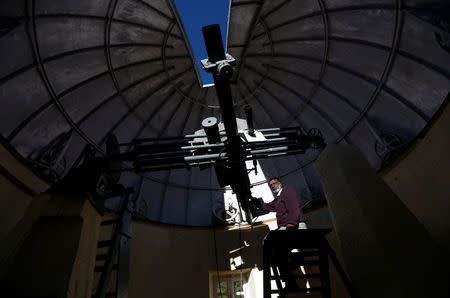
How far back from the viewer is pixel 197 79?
34.0 ft

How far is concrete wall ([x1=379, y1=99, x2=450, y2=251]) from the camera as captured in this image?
16.6 ft

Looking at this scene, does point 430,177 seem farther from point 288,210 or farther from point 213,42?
point 213,42

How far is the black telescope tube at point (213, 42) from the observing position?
362cm

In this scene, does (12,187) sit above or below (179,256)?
above

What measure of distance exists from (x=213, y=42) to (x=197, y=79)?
6.73m

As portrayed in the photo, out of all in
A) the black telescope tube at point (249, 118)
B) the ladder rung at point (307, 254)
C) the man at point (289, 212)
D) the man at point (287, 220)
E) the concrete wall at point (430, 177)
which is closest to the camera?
the ladder rung at point (307, 254)

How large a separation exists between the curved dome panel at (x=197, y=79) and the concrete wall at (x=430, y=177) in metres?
0.74

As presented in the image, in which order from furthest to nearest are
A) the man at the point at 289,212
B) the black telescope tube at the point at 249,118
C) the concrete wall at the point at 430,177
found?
1. the black telescope tube at the point at 249,118
2. the concrete wall at the point at 430,177
3. the man at the point at 289,212

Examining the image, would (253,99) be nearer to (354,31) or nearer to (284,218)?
(354,31)

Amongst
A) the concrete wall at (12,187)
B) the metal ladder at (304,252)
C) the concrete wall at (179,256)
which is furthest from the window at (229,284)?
the concrete wall at (12,187)

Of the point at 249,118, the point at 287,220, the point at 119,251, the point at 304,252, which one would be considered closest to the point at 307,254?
the point at 304,252

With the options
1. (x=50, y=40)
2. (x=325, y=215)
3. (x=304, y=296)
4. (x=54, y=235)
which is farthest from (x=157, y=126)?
(x=304, y=296)

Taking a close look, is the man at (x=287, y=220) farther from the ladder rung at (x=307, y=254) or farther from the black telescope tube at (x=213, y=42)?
the black telescope tube at (x=213, y=42)

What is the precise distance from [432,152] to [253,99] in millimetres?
7047
